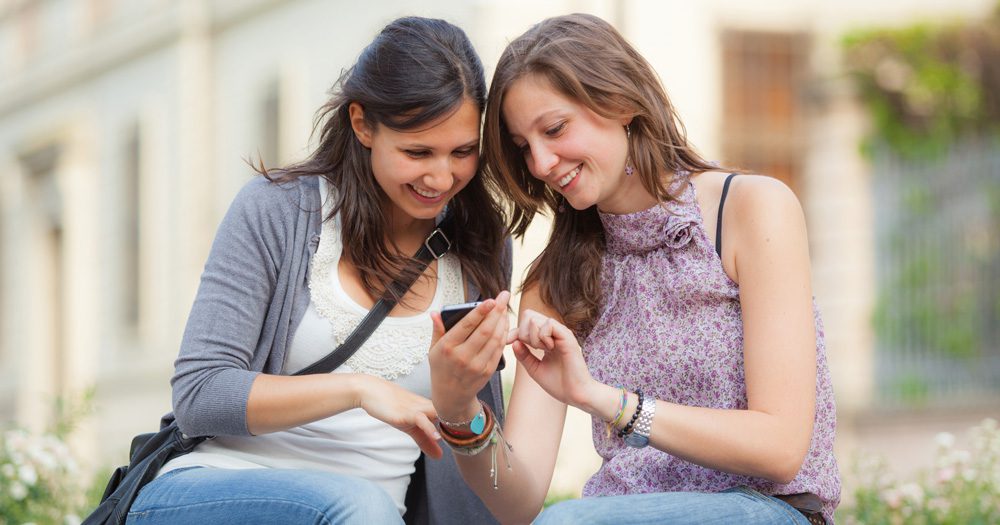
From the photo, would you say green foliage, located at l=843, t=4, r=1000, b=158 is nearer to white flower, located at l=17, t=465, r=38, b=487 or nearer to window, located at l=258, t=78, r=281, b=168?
window, located at l=258, t=78, r=281, b=168

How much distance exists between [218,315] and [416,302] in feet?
1.53

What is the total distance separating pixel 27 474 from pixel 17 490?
0.21ft

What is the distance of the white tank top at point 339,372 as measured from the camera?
286 cm

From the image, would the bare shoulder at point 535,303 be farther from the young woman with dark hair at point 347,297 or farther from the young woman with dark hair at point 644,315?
the young woman with dark hair at point 347,297

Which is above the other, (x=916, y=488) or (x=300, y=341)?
(x=300, y=341)

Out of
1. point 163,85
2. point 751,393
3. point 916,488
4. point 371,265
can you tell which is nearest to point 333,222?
point 371,265

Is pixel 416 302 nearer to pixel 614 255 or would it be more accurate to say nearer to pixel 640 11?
pixel 614 255

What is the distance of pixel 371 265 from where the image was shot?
9.80 ft

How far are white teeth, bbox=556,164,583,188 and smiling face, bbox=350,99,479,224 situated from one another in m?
0.27

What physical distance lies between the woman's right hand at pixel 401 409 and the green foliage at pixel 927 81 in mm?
8241

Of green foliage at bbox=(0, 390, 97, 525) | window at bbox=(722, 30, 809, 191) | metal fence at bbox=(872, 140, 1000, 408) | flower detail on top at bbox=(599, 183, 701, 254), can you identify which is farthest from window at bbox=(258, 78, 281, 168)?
flower detail on top at bbox=(599, 183, 701, 254)

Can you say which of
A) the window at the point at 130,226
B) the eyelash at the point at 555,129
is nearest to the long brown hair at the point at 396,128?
the eyelash at the point at 555,129

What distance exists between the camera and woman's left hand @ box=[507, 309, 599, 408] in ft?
8.21

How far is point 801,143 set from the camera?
1083 cm
